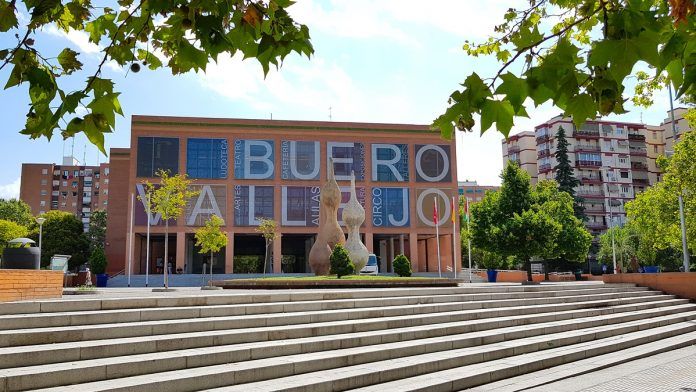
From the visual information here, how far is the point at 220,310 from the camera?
32.6ft

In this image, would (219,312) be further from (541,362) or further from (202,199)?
(202,199)

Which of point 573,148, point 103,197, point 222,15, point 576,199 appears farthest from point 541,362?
point 103,197

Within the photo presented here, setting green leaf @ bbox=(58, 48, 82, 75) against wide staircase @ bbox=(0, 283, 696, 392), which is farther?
wide staircase @ bbox=(0, 283, 696, 392)

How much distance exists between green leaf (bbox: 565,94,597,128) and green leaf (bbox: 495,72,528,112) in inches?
9.2

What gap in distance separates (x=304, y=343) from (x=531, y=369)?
3.97 meters

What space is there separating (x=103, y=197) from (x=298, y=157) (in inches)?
2408

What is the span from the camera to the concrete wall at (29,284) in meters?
10.7

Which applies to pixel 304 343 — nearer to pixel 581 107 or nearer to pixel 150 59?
pixel 150 59

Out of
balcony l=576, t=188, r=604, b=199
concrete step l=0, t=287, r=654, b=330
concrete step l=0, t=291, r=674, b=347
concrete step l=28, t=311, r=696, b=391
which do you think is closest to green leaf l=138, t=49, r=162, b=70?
concrete step l=28, t=311, r=696, b=391

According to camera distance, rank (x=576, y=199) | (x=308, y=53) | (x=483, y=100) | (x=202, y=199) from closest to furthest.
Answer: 1. (x=483, y=100)
2. (x=308, y=53)
3. (x=202, y=199)
4. (x=576, y=199)

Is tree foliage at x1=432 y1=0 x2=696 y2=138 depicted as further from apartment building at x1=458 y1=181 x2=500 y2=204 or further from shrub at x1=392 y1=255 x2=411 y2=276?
apartment building at x1=458 y1=181 x2=500 y2=204

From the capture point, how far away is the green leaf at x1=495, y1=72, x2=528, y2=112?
2.77 metres

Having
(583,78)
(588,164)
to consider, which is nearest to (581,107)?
(583,78)

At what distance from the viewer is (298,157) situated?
52.1 meters
